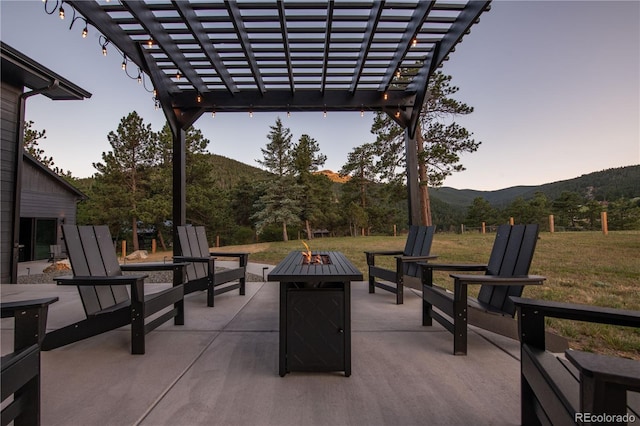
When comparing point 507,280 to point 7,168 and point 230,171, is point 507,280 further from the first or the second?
point 230,171

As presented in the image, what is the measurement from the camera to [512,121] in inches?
401

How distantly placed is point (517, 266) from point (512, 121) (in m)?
9.92

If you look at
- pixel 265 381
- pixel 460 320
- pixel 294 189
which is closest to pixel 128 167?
pixel 294 189

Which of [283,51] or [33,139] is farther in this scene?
[33,139]

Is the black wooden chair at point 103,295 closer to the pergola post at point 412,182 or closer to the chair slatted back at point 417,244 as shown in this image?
the chair slatted back at point 417,244

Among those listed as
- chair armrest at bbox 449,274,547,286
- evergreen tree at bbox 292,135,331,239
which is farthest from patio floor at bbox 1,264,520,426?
evergreen tree at bbox 292,135,331,239

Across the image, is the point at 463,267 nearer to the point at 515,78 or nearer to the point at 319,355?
the point at 319,355

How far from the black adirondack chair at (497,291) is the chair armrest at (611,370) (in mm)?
1370

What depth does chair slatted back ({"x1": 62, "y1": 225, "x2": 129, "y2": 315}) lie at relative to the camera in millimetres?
2402

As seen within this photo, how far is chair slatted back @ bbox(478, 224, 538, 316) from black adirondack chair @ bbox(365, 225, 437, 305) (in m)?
0.92

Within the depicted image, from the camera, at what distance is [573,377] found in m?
1.13

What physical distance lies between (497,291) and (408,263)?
67.7 inches

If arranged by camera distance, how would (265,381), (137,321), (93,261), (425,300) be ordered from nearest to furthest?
(265,381), (137,321), (93,261), (425,300)

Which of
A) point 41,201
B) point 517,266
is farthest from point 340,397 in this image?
point 41,201
